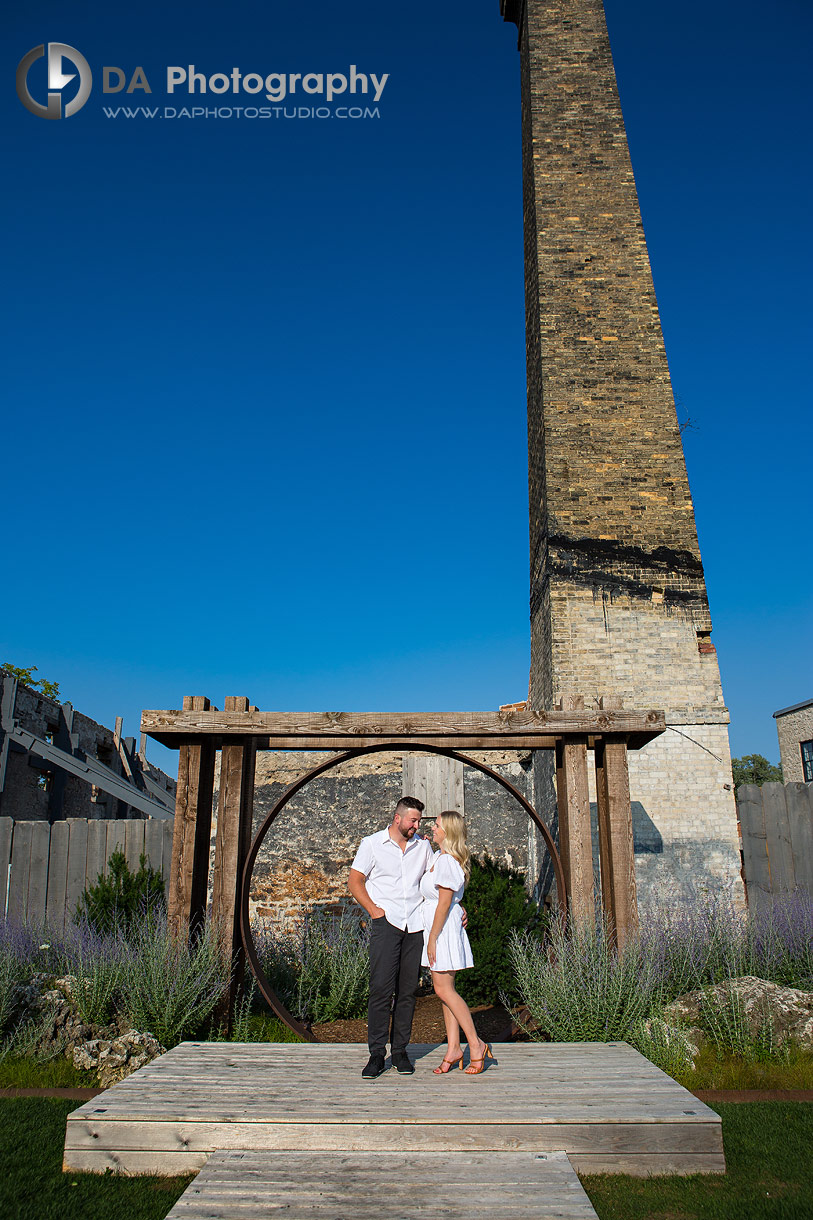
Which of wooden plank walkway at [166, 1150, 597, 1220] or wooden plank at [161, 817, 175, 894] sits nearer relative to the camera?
wooden plank walkway at [166, 1150, 597, 1220]

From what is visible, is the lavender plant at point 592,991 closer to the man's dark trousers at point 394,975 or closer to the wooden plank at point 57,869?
the man's dark trousers at point 394,975

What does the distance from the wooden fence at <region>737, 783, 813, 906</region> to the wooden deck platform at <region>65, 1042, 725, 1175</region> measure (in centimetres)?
649

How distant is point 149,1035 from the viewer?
5.57m

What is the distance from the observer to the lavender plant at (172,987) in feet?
19.0

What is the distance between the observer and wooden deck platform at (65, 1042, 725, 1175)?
368 cm

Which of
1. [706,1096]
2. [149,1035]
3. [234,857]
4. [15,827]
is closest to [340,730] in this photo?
[234,857]

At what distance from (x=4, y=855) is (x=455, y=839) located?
693cm

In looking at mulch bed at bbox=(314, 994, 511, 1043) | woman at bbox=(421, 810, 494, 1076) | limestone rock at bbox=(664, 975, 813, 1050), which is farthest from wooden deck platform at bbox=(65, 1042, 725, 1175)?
mulch bed at bbox=(314, 994, 511, 1043)

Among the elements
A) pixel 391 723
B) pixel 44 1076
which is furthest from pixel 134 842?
pixel 391 723

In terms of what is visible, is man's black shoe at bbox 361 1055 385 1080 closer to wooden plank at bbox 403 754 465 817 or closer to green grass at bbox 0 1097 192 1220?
green grass at bbox 0 1097 192 1220

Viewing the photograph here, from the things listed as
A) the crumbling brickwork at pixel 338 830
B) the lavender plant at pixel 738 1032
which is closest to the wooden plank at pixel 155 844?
the crumbling brickwork at pixel 338 830

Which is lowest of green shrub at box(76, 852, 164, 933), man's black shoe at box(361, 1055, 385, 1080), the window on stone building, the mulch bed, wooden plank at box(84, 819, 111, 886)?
the mulch bed

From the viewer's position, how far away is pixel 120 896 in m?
8.89

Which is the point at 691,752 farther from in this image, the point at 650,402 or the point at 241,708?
the point at 241,708
